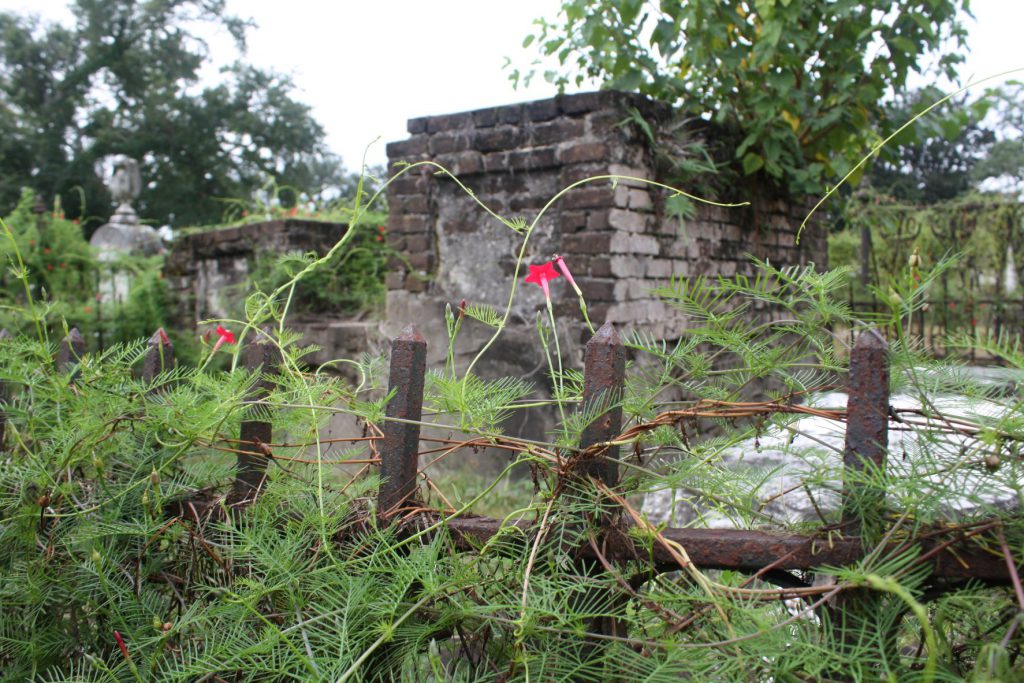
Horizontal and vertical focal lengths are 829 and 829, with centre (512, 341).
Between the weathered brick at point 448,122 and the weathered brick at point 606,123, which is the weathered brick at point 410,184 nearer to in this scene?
the weathered brick at point 448,122

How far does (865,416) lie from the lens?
3.21ft

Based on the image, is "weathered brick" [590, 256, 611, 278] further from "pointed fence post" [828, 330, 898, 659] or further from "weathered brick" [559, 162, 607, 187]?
"pointed fence post" [828, 330, 898, 659]

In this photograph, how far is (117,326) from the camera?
23.8 ft

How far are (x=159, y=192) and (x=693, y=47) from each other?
27.3 metres

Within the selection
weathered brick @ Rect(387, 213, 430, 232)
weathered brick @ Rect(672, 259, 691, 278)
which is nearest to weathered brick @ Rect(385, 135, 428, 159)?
weathered brick @ Rect(387, 213, 430, 232)

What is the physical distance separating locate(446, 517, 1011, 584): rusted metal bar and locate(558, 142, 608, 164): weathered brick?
117 inches

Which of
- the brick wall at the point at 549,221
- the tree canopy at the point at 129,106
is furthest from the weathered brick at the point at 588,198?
the tree canopy at the point at 129,106

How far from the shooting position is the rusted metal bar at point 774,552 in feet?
3.01

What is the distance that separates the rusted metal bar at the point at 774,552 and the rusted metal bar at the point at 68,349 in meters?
0.90

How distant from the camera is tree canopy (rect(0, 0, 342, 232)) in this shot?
2717cm

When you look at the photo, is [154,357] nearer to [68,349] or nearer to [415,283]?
[68,349]

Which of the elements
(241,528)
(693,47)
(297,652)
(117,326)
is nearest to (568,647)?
(297,652)

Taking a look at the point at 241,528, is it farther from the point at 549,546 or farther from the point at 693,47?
the point at 693,47

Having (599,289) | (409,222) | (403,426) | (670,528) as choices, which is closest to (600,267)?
(599,289)
